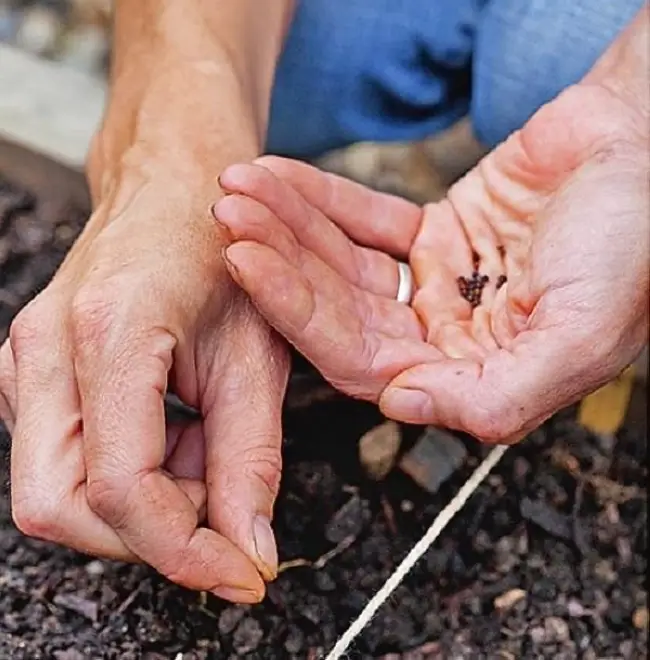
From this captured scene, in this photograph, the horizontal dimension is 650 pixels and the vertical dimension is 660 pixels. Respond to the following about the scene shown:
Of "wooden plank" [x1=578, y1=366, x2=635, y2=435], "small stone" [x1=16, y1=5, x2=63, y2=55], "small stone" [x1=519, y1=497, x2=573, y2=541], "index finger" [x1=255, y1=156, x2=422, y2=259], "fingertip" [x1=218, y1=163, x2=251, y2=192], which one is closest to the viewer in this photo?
"fingertip" [x1=218, y1=163, x2=251, y2=192]

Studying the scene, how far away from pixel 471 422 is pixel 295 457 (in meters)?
0.20

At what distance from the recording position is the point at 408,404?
877mm

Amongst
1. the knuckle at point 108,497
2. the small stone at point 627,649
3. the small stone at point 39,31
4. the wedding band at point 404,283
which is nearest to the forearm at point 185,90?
the wedding band at point 404,283

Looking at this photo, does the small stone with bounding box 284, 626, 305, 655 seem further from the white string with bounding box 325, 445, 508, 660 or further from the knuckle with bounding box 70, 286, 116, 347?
the knuckle with bounding box 70, 286, 116, 347

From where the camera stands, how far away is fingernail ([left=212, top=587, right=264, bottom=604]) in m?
0.77

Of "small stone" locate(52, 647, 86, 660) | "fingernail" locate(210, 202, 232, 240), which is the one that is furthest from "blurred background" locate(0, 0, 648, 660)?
"fingernail" locate(210, 202, 232, 240)

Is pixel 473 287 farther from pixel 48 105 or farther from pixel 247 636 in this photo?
pixel 48 105

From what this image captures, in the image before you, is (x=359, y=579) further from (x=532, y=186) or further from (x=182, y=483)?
(x=532, y=186)

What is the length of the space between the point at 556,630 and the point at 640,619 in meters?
0.10

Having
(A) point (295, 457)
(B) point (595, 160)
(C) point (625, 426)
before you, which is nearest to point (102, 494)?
(A) point (295, 457)

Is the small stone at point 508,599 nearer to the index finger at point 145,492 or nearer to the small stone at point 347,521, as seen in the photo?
the small stone at point 347,521

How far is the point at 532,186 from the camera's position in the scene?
1036 millimetres

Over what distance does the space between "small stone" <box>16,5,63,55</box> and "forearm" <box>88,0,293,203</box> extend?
58 cm

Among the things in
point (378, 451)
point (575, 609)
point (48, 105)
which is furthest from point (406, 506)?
point (48, 105)
